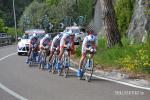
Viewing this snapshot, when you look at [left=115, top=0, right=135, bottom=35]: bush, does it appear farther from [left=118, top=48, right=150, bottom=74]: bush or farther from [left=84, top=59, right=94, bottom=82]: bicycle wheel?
[left=84, top=59, right=94, bottom=82]: bicycle wheel

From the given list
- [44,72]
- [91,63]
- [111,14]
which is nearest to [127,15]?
[111,14]

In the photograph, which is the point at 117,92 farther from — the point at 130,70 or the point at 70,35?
the point at 70,35

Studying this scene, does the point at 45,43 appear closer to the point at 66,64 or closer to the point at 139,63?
the point at 66,64

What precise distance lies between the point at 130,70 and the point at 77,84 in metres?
2.39

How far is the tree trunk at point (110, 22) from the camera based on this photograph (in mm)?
21500

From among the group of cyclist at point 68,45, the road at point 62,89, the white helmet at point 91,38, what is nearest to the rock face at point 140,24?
the group of cyclist at point 68,45

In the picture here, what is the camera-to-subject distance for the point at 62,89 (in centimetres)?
1312

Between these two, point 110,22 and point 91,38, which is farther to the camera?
point 110,22

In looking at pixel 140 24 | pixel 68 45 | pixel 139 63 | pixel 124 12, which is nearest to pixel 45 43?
pixel 68 45

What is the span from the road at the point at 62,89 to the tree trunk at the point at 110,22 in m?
5.31

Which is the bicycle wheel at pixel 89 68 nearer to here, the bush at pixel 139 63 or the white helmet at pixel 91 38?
the white helmet at pixel 91 38

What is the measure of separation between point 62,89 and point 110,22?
29.8 feet

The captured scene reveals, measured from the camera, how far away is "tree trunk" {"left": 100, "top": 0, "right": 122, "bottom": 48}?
21500mm

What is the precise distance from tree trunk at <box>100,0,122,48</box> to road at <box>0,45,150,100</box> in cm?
531
